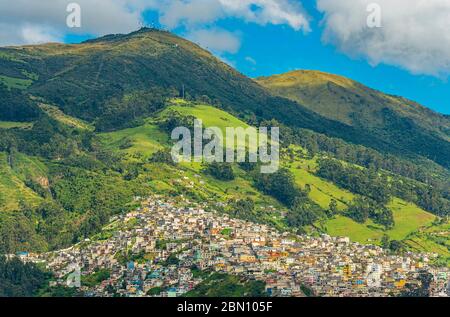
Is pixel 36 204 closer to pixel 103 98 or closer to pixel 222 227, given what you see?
pixel 222 227

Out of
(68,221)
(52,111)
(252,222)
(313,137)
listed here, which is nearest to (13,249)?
(68,221)

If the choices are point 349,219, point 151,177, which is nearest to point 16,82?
point 151,177

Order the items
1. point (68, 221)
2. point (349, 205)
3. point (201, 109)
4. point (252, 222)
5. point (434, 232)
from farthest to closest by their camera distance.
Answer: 1. point (201, 109)
2. point (349, 205)
3. point (434, 232)
4. point (252, 222)
5. point (68, 221)

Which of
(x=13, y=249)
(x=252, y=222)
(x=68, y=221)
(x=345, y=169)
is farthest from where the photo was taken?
(x=345, y=169)

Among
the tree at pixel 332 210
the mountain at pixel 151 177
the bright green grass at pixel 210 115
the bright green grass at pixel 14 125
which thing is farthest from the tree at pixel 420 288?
the bright green grass at pixel 14 125

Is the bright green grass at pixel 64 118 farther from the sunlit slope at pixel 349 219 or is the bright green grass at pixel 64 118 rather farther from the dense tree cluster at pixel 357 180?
the dense tree cluster at pixel 357 180

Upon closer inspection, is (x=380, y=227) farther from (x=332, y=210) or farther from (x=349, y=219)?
(x=332, y=210)
